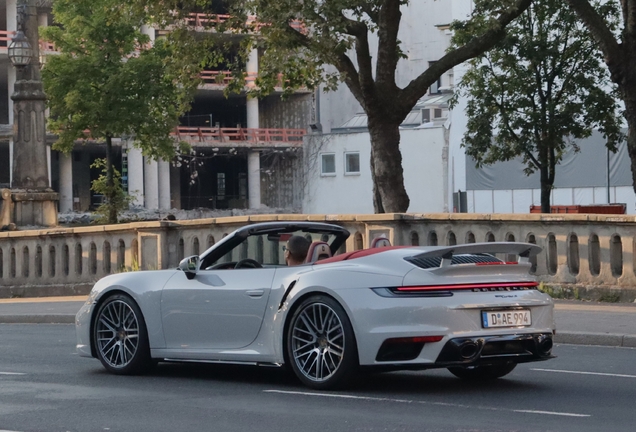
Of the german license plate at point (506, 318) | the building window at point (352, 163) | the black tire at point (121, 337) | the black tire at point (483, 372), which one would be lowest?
the black tire at point (483, 372)

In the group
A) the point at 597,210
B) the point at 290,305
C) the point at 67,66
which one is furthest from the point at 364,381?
the point at 67,66

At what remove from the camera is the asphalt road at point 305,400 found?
7.88 meters

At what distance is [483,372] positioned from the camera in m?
10.2

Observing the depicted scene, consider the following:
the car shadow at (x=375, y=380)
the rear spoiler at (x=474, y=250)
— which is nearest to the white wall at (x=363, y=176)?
the car shadow at (x=375, y=380)

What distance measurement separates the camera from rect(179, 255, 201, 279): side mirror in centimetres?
1038

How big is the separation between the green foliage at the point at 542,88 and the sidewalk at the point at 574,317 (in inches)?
615

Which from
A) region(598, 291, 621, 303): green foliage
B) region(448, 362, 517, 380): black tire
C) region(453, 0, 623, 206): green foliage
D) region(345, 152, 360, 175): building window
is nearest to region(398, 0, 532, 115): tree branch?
region(598, 291, 621, 303): green foliage

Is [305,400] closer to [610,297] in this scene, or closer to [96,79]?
[610,297]

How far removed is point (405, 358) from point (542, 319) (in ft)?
3.78

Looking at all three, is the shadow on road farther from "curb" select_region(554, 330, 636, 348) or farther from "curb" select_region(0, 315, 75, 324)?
"curb" select_region(0, 315, 75, 324)

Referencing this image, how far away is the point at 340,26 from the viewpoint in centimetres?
2202

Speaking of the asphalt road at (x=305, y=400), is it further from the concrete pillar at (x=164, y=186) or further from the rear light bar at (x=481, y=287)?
the concrete pillar at (x=164, y=186)

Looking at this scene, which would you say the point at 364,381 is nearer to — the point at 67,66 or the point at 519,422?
the point at 519,422

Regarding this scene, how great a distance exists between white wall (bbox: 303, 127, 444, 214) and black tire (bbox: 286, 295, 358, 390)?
190ft
